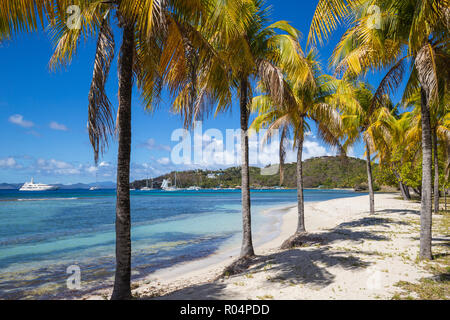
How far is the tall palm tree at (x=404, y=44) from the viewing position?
5270mm

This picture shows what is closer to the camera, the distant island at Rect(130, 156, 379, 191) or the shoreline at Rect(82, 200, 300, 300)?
the shoreline at Rect(82, 200, 300, 300)

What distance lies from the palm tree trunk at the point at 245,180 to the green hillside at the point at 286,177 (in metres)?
98.5

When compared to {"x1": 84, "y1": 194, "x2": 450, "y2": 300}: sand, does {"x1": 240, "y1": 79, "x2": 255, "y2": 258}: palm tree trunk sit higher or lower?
higher

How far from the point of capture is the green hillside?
122 m

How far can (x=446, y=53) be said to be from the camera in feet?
A: 22.0

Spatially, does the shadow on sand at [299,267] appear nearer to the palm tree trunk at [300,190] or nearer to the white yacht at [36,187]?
the palm tree trunk at [300,190]

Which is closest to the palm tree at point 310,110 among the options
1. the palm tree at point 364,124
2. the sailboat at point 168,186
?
the palm tree at point 364,124

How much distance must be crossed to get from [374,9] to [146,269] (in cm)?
1071

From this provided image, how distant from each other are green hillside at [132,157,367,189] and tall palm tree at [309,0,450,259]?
3831 inches

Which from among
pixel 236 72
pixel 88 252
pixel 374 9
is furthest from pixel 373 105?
pixel 88 252

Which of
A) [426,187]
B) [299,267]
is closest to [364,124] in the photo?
[426,187]

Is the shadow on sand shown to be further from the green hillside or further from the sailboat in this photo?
the sailboat

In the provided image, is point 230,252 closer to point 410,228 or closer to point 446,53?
point 410,228

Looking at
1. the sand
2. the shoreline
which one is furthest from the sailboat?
the sand
